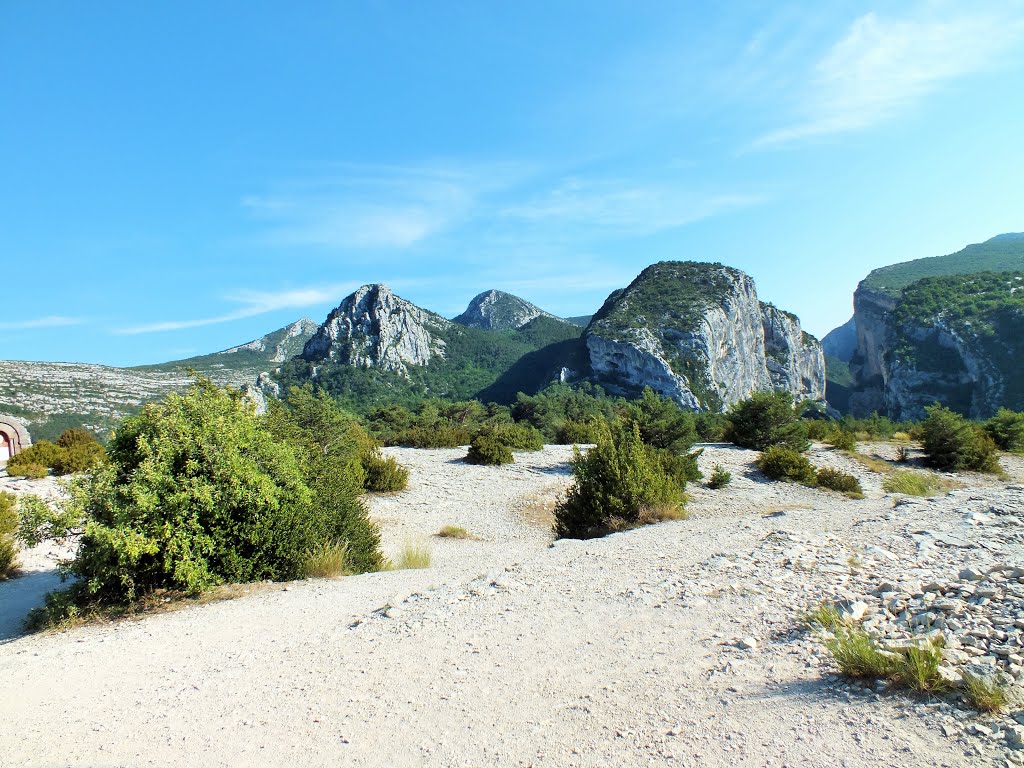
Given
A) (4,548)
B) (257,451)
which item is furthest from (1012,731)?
(4,548)

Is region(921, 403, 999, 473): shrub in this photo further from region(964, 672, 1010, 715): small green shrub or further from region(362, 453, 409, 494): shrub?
region(964, 672, 1010, 715): small green shrub

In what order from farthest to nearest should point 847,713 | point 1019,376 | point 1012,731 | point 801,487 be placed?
1. point 1019,376
2. point 801,487
3. point 847,713
4. point 1012,731

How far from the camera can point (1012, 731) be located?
2.30 metres

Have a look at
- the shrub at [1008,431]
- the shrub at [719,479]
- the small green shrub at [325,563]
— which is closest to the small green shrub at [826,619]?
the small green shrub at [325,563]

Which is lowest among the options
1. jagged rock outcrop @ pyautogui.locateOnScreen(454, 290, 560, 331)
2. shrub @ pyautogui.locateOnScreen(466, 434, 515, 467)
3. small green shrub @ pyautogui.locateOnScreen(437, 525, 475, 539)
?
small green shrub @ pyautogui.locateOnScreen(437, 525, 475, 539)

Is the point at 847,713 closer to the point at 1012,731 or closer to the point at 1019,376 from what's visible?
the point at 1012,731

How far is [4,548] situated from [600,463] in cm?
949

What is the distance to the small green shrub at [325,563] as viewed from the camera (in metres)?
6.84

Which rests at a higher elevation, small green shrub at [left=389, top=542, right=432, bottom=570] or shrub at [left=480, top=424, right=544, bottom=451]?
shrub at [left=480, top=424, right=544, bottom=451]

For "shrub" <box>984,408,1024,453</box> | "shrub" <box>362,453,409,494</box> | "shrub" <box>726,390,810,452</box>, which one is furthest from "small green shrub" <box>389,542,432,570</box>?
"shrub" <box>984,408,1024,453</box>

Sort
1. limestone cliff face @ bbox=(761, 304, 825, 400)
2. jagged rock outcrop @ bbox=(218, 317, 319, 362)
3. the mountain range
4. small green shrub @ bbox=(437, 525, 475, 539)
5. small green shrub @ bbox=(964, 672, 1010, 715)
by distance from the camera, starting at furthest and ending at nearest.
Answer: jagged rock outcrop @ bbox=(218, 317, 319, 362)
limestone cliff face @ bbox=(761, 304, 825, 400)
the mountain range
small green shrub @ bbox=(437, 525, 475, 539)
small green shrub @ bbox=(964, 672, 1010, 715)

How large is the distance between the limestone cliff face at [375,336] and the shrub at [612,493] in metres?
71.5

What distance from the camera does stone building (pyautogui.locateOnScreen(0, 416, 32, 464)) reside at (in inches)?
744

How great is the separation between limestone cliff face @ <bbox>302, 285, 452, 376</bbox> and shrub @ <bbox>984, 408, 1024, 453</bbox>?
69.6 metres
